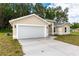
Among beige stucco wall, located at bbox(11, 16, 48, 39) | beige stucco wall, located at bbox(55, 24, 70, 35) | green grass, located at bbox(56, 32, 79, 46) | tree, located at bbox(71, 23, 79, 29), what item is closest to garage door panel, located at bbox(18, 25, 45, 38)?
beige stucco wall, located at bbox(11, 16, 48, 39)

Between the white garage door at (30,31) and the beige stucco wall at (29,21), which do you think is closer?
the beige stucco wall at (29,21)

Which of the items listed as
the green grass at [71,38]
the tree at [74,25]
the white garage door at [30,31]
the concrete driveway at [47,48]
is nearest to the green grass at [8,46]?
the concrete driveway at [47,48]

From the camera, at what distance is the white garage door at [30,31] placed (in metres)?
5.04

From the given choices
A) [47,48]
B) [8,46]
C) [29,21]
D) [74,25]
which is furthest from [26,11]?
[74,25]

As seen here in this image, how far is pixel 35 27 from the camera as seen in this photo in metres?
5.13

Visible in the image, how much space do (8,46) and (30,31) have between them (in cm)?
89

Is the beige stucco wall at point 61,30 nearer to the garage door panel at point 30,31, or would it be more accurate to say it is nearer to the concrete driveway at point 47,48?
the concrete driveway at point 47,48

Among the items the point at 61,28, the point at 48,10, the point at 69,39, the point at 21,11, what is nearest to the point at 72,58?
the point at 69,39

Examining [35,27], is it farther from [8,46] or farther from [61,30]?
[8,46]

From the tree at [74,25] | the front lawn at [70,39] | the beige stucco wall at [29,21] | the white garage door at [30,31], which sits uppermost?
the beige stucco wall at [29,21]

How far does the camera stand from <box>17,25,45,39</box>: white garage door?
504 cm

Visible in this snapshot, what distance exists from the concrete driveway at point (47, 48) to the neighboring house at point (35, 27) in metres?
0.21

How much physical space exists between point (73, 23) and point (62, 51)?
967 mm

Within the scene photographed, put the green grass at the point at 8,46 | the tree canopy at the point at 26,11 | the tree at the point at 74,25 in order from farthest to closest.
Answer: the tree at the point at 74,25 < the tree canopy at the point at 26,11 < the green grass at the point at 8,46
